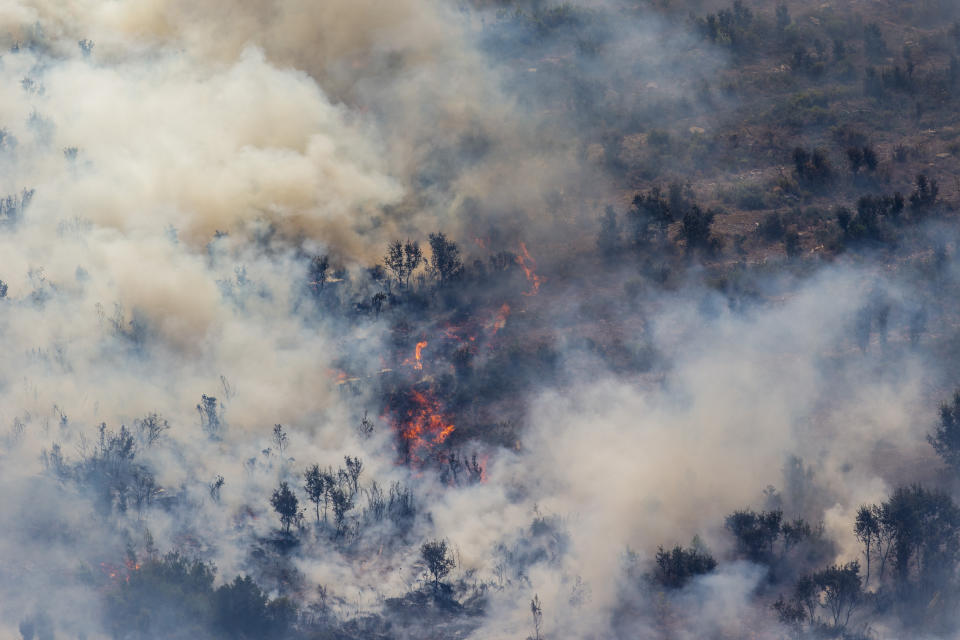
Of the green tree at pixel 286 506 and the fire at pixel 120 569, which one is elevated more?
the green tree at pixel 286 506

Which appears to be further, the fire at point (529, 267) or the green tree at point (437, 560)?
the fire at point (529, 267)

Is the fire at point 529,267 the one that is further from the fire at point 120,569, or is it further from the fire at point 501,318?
the fire at point 120,569

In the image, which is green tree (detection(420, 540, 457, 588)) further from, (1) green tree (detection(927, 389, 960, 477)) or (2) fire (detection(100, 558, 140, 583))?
(1) green tree (detection(927, 389, 960, 477))

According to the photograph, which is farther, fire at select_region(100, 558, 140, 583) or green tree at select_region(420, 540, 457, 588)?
green tree at select_region(420, 540, 457, 588)

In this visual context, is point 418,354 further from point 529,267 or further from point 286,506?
point 286,506

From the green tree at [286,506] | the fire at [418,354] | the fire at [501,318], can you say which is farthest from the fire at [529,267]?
the green tree at [286,506]

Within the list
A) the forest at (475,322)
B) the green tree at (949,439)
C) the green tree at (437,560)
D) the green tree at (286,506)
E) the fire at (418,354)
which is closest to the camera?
the forest at (475,322)

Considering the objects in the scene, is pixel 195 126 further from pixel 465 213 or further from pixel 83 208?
pixel 465 213

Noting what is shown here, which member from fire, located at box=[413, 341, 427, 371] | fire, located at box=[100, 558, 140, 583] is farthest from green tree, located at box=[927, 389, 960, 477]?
fire, located at box=[100, 558, 140, 583]
